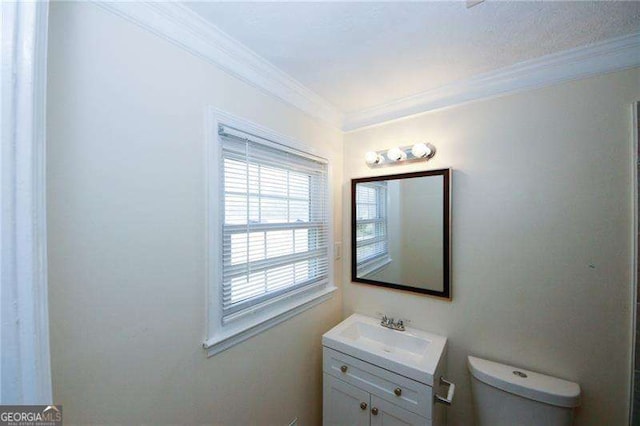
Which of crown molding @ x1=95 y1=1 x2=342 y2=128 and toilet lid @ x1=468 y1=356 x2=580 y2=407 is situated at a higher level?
crown molding @ x1=95 y1=1 x2=342 y2=128

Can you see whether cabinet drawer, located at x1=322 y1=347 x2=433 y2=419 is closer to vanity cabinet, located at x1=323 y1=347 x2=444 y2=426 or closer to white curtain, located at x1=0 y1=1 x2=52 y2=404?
vanity cabinet, located at x1=323 y1=347 x2=444 y2=426

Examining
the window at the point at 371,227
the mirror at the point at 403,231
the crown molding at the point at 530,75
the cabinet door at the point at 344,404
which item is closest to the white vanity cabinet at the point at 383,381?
the cabinet door at the point at 344,404

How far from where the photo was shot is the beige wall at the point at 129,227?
72 centimetres

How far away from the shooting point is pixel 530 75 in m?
1.31

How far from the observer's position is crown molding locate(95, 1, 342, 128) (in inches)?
34.4

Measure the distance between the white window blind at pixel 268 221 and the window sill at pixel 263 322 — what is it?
71 millimetres

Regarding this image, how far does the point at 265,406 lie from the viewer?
1321 millimetres

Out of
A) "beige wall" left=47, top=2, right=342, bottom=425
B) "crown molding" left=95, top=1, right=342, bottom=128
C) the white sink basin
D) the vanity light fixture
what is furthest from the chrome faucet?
"crown molding" left=95, top=1, right=342, bottom=128

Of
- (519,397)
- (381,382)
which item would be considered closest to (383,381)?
(381,382)

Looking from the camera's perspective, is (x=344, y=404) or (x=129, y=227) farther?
(x=344, y=404)

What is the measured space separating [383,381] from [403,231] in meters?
0.94

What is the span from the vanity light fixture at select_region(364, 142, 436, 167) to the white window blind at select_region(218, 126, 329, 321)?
385 millimetres

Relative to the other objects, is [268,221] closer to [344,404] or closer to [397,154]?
[397,154]

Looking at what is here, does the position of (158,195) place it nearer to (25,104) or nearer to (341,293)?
(25,104)
